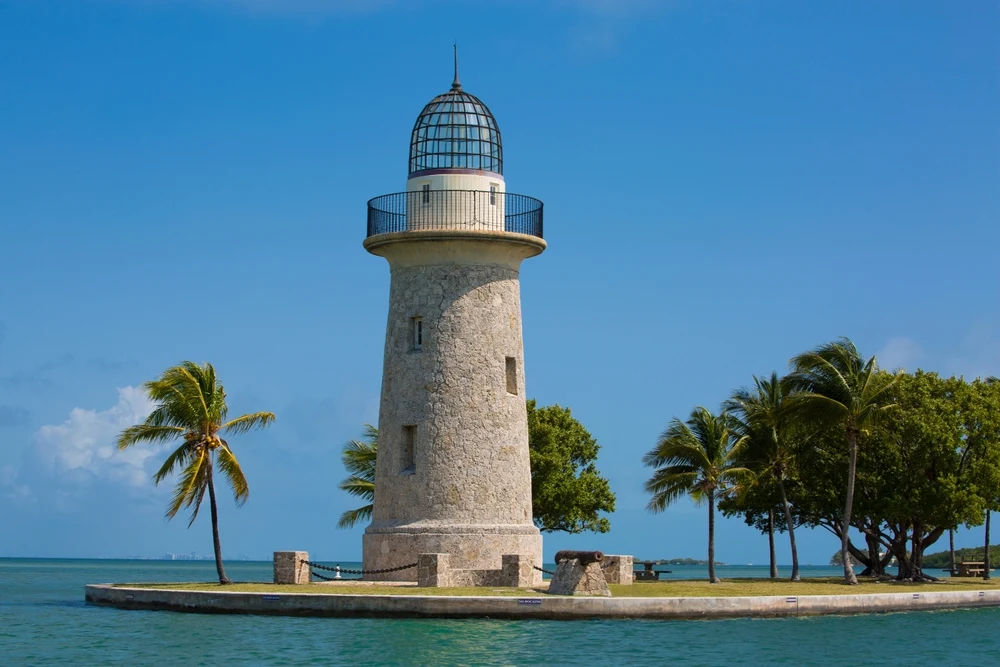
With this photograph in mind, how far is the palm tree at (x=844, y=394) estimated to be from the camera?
41.0 m

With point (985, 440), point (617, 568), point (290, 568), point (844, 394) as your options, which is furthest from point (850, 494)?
→ point (290, 568)

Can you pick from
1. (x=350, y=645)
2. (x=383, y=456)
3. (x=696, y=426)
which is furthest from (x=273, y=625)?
(x=696, y=426)

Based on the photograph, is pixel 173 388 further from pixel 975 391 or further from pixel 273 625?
pixel 975 391

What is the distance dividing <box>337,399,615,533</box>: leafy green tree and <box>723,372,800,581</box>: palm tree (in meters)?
6.49

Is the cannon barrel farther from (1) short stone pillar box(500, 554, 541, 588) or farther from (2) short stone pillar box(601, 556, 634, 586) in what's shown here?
(2) short stone pillar box(601, 556, 634, 586)

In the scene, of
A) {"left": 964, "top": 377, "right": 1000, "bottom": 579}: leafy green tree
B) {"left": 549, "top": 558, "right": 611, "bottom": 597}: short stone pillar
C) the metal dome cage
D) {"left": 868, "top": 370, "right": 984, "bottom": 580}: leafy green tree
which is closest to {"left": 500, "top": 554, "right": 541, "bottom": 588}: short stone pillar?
{"left": 549, "top": 558, "right": 611, "bottom": 597}: short stone pillar

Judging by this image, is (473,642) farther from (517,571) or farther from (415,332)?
(415,332)

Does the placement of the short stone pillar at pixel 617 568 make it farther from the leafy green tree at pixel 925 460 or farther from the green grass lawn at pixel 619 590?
the leafy green tree at pixel 925 460

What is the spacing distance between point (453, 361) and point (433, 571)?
18.0ft

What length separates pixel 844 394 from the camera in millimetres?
41156

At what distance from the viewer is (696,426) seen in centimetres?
4434

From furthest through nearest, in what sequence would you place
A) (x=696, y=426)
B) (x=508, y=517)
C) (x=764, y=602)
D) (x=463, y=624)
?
(x=696, y=426) → (x=508, y=517) → (x=764, y=602) → (x=463, y=624)

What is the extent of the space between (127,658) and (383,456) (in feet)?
39.0

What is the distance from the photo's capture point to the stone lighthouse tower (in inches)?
1394
